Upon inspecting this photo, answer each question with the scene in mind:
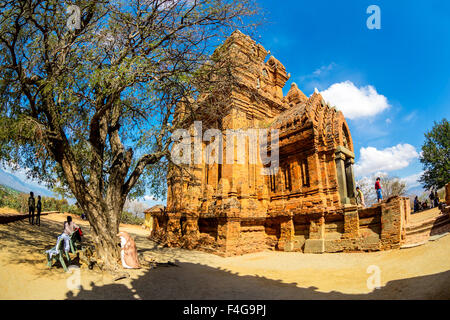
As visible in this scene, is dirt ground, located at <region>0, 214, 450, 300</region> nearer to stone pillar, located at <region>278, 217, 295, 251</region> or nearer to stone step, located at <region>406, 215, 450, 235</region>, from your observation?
stone pillar, located at <region>278, 217, 295, 251</region>

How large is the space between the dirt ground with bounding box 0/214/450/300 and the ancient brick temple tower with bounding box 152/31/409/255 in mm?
1171

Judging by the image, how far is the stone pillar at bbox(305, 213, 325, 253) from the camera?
870 cm

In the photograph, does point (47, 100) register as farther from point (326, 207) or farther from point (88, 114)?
point (326, 207)

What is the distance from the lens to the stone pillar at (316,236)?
870cm

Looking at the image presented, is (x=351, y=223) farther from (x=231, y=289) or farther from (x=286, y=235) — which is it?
(x=231, y=289)

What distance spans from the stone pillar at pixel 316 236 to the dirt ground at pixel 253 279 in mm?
812

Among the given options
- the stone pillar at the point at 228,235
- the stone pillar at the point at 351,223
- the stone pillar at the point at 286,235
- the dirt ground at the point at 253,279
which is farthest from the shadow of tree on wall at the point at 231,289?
the stone pillar at the point at 286,235

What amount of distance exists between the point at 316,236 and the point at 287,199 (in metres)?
2.42

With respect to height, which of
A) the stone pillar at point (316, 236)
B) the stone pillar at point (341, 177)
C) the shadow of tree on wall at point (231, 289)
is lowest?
the shadow of tree on wall at point (231, 289)

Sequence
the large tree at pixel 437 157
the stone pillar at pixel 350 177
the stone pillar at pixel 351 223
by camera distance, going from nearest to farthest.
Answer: the stone pillar at pixel 351 223, the stone pillar at pixel 350 177, the large tree at pixel 437 157

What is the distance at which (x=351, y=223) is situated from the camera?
8336mm

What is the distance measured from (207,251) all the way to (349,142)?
8.45 meters

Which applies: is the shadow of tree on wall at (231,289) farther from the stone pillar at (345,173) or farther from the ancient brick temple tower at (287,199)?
the stone pillar at (345,173)

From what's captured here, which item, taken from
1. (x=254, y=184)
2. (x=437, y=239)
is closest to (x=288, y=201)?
(x=254, y=184)
